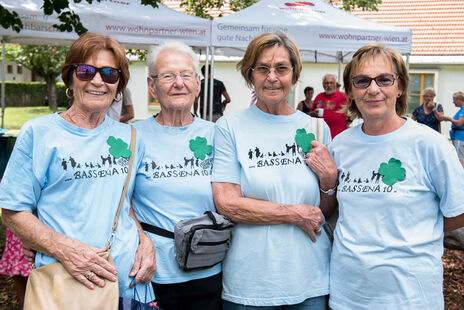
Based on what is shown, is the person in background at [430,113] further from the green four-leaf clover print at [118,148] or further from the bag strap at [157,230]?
the green four-leaf clover print at [118,148]

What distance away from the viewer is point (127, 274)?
216 centimetres

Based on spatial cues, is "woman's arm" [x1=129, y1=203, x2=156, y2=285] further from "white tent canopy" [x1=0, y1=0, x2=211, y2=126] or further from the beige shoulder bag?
"white tent canopy" [x1=0, y1=0, x2=211, y2=126]

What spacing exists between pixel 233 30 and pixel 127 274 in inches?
223

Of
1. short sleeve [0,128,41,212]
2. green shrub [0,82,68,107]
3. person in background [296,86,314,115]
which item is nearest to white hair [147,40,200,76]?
short sleeve [0,128,41,212]

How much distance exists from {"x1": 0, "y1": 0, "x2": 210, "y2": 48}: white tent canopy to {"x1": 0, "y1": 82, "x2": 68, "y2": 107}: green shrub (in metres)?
33.1

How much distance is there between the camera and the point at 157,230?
2363 millimetres

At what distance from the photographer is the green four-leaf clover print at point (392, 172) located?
6.86 feet

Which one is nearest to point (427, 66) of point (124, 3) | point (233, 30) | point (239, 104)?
point (239, 104)

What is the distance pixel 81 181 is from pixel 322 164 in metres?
1.15

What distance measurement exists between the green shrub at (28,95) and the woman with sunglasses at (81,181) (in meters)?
38.1

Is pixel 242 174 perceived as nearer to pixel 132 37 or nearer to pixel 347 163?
pixel 347 163

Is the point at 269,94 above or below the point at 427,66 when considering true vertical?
below

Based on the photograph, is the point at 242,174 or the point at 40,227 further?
the point at 242,174

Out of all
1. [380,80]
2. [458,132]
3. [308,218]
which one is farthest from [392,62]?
[458,132]
